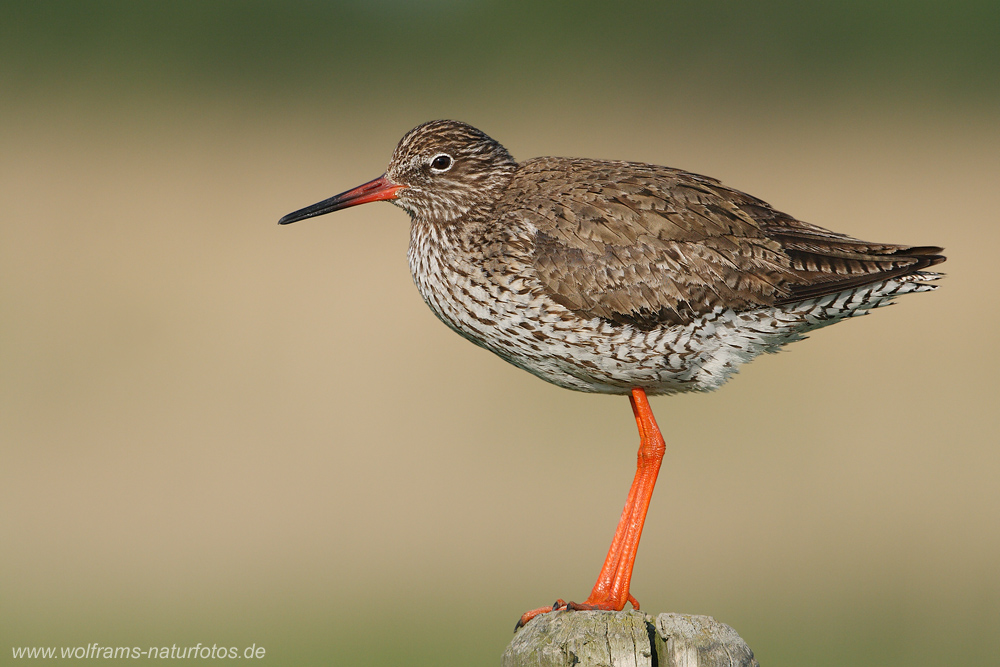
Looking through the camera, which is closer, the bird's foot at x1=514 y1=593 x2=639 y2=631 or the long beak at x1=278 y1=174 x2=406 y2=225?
the bird's foot at x1=514 y1=593 x2=639 y2=631

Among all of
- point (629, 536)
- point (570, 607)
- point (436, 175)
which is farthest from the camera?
point (436, 175)

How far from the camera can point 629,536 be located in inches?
206

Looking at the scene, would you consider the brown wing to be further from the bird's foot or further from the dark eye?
the bird's foot

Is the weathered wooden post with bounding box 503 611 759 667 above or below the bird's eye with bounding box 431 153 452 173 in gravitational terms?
below

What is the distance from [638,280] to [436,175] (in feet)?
4.62

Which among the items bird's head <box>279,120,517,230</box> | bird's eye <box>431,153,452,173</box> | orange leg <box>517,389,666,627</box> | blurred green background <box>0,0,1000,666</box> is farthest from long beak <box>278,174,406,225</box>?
blurred green background <box>0,0,1000,666</box>

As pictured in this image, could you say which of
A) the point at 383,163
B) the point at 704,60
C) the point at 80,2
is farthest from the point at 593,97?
the point at 80,2

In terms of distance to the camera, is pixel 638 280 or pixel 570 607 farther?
pixel 638 280

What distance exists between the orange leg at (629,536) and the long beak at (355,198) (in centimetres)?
183

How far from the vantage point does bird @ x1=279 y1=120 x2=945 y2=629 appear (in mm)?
4949

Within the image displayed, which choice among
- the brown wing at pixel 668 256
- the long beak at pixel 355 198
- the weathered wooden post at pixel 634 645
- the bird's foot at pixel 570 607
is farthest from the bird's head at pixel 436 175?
the weathered wooden post at pixel 634 645

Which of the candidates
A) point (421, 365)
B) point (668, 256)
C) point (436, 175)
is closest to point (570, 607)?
point (668, 256)

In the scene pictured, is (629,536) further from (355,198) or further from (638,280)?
(355,198)

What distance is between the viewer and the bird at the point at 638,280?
195 inches
